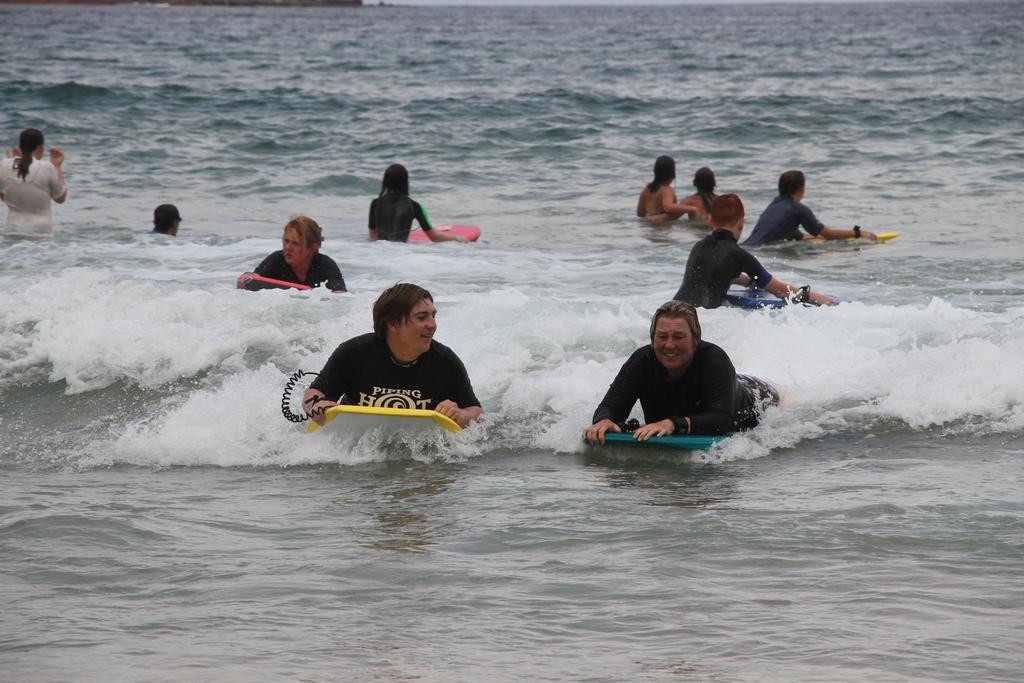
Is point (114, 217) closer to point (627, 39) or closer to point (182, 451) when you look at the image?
point (182, 451)

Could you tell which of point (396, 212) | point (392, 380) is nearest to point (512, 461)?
point (392, 380)

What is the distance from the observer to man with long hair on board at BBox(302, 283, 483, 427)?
7.16 meters

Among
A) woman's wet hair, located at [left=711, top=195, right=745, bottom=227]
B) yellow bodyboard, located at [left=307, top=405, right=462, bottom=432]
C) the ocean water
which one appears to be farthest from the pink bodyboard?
yellow bodyboard, located at [left=307, top=405, right=462, bottom=432]

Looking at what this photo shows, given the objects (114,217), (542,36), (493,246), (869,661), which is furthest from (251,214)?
(542,36)

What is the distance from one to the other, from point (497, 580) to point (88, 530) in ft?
6.56

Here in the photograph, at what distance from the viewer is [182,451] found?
7.51 m

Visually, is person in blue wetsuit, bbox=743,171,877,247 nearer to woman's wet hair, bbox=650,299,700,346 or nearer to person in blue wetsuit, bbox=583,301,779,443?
person in blue wetsuit, bbox=583,301,779,443

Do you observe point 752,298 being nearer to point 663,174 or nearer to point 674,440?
point 674,440

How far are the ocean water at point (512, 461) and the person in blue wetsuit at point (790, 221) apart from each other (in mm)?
290

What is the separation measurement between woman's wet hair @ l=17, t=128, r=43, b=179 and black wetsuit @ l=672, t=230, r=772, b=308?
24.6 feet

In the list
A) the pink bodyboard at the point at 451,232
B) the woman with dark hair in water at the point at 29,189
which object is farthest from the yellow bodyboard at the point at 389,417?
the woman with dark hair in water at the point at 29,189

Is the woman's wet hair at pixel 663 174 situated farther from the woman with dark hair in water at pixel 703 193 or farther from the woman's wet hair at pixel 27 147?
the woman's wet hair at pixel 27 147

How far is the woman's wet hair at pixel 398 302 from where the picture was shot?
22.6 ft

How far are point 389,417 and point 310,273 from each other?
3.10 metres
